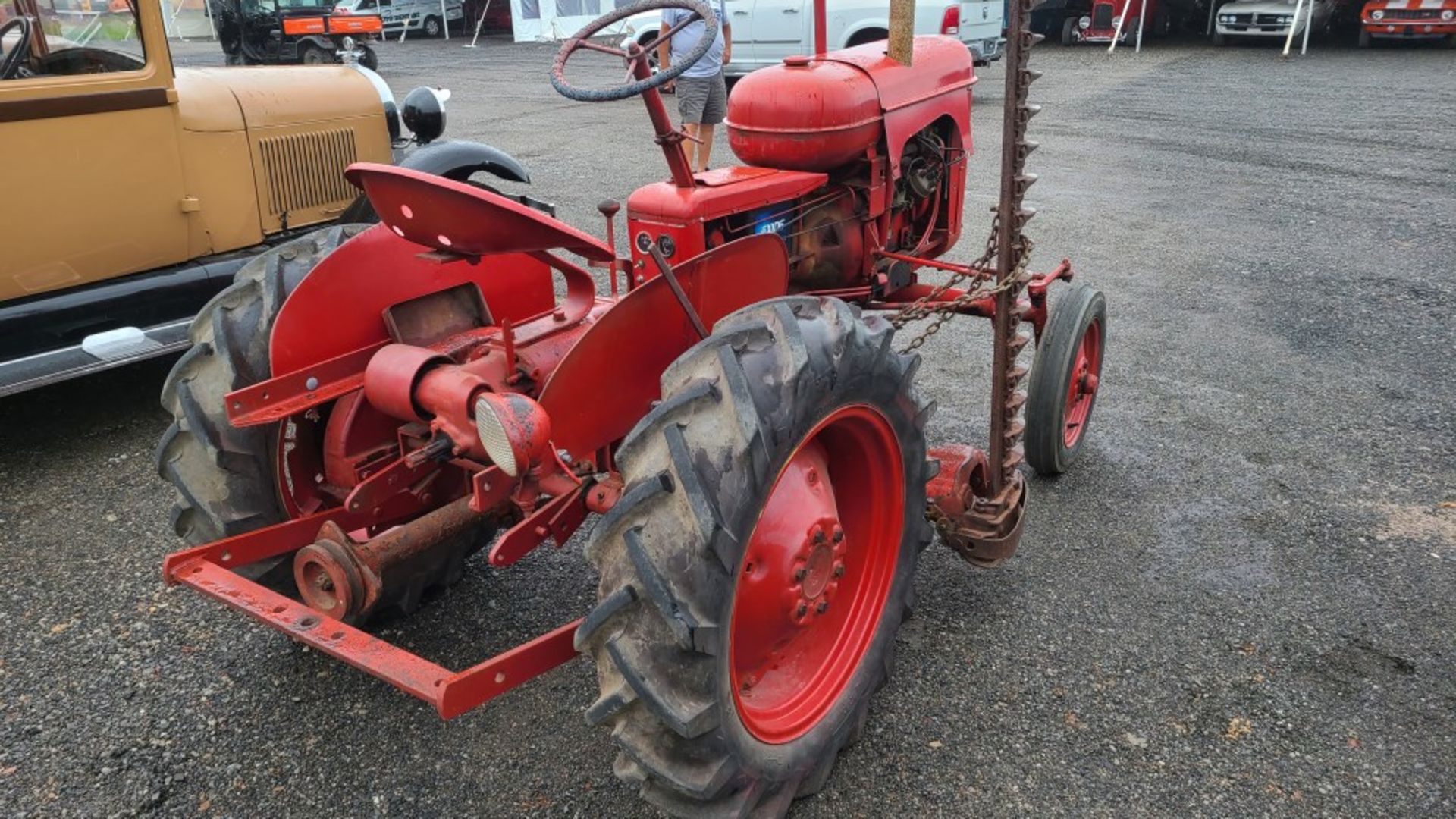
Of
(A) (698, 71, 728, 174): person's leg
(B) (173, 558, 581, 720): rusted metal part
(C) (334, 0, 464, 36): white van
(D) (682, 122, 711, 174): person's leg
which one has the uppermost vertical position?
(C) (334, 0, 464, 36): white van

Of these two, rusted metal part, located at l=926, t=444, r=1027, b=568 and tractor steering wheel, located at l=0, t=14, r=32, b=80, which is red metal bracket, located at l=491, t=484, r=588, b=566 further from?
tractor steering wheel, located at l=0, t=14, r=32, b=80

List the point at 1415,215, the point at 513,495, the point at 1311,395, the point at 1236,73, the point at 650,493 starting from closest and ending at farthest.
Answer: the point at 650,493
the point at 513,495
the point at 1311,395
the point at 1415,215
the point at 1236,73

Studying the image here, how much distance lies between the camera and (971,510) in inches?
120

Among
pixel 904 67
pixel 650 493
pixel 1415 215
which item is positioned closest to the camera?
pixel 650 493

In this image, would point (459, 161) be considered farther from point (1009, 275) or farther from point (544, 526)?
point (544, 526)

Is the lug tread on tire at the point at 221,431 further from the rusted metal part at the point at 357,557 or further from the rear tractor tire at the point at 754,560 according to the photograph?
the rear tractor tire at the point at 754,560

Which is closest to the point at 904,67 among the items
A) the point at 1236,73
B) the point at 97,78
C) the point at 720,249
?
the point at 720,249

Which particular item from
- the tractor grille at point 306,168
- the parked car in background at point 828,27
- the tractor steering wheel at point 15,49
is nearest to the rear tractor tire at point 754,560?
the tractor steering wheel at point 15,49

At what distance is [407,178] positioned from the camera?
206 centimetres

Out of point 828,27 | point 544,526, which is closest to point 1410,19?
point 828,27

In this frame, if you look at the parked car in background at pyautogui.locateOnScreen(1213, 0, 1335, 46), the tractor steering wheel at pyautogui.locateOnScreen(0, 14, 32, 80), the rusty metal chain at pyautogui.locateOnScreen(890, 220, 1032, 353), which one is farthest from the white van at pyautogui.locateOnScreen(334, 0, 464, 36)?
the rusty metal chain at pyautogui.locateOnScreen(890, 220, 1032, 353)

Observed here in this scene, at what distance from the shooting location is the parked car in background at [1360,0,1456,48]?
15.1 meters

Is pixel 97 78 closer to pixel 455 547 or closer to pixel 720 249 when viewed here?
pixel 455 547

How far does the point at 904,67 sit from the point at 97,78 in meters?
3.31
